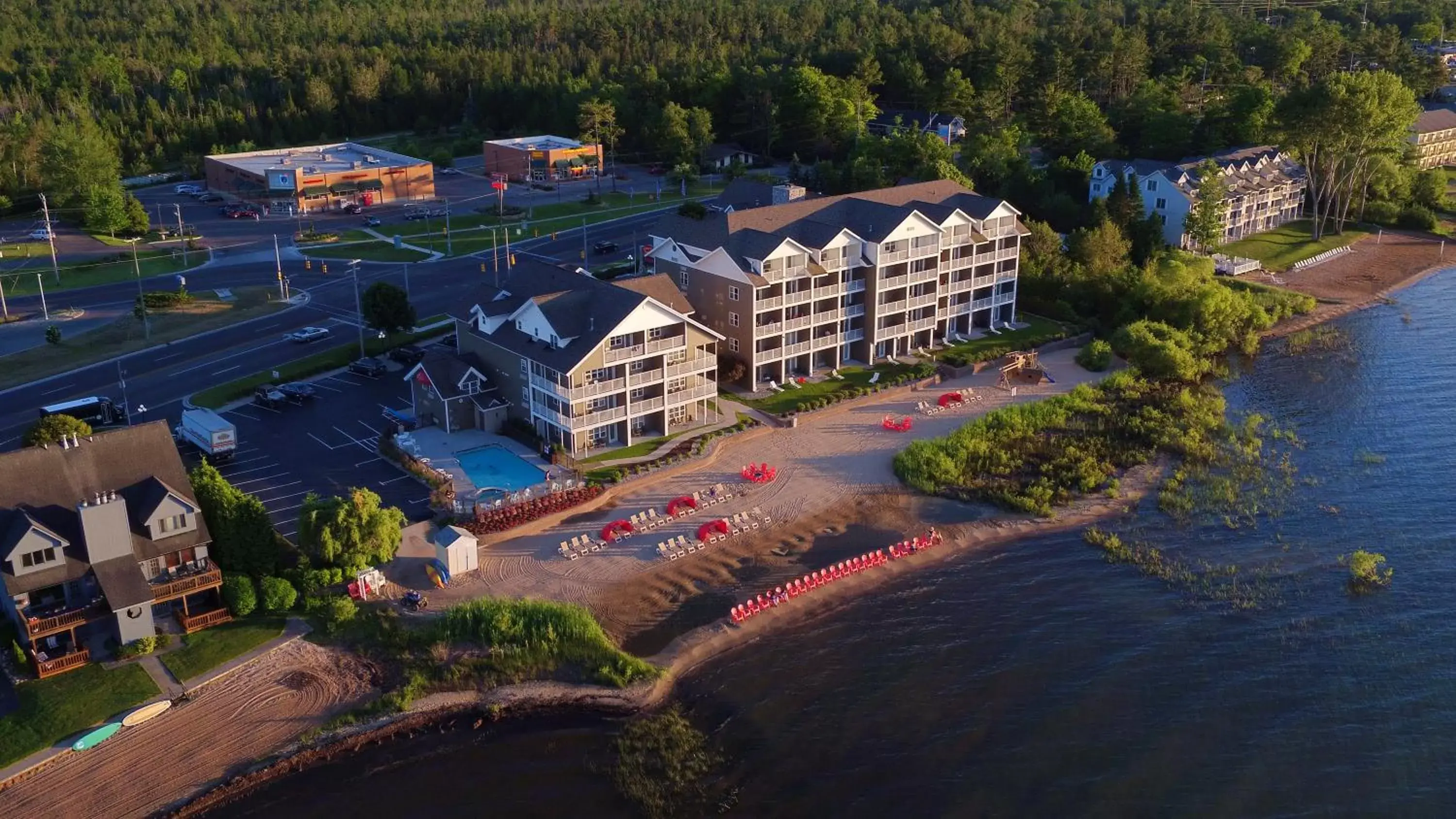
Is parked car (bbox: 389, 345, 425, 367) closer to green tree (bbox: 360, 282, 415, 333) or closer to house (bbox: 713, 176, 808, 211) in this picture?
green tree (bbox: 360, 282, 415, 333)

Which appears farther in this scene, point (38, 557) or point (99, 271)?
point (99, 271)

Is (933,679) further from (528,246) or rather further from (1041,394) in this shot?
(528,246)

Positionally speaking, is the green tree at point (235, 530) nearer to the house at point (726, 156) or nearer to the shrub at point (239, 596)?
the shrub at point (239, 596)

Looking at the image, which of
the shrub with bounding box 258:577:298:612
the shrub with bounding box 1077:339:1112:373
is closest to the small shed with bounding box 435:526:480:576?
the shrub with bounding box 258:577:298:612

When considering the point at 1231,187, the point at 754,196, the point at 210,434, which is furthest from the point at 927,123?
the point at 210,434

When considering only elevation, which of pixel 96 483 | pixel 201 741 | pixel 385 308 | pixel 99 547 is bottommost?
pixel 201 741

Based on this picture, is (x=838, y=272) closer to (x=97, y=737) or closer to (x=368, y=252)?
(x=97, y=737)
